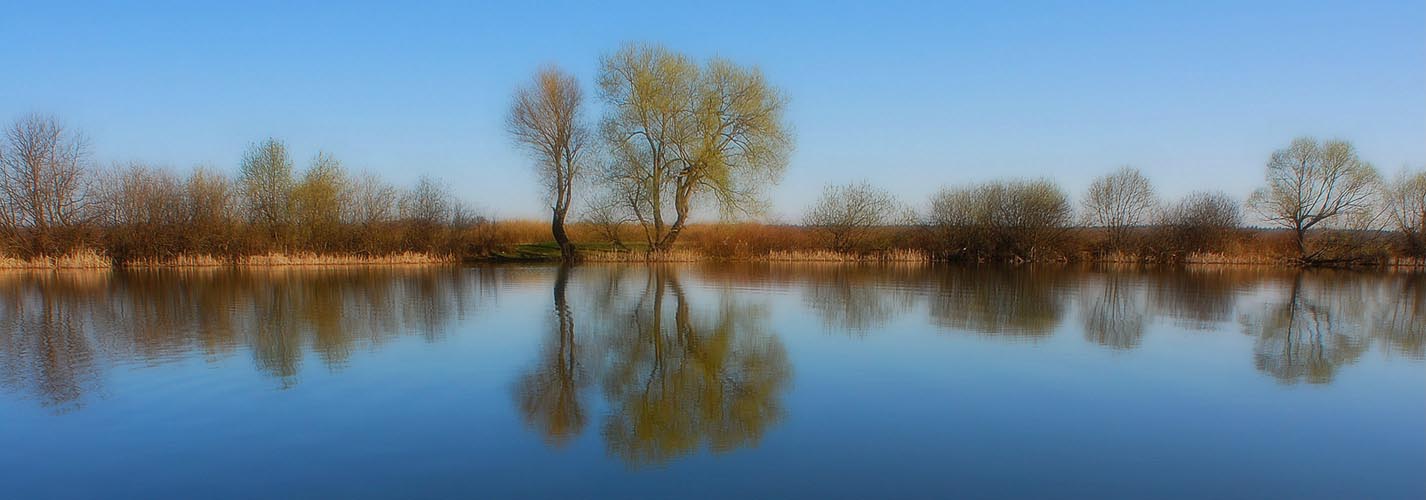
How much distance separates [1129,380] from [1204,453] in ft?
7.59

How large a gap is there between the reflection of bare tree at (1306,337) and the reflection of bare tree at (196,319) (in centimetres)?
992

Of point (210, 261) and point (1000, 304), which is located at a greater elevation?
point (210, 261)

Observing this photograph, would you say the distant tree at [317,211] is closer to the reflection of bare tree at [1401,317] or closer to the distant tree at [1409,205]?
the reflection of bare tree at [1401,317]

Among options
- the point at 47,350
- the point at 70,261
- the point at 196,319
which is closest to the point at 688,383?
the point at 47,350

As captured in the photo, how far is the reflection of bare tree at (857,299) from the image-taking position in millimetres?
11031

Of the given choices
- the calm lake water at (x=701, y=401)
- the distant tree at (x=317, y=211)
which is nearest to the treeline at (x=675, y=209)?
the distant tree at (x=317, y=211)

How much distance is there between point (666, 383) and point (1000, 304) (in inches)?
353

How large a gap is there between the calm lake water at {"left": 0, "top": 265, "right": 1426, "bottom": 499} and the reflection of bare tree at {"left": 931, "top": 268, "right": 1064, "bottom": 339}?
0.12m

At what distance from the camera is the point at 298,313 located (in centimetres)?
1138

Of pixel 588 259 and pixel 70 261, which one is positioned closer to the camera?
pixel 70 261

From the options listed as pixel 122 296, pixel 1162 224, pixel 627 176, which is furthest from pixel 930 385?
pixel 1162 224

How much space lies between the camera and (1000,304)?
1362 cm

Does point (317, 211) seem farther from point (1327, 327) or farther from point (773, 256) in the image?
point (1327, 327)

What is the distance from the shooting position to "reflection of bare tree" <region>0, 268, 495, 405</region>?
7.54 m
